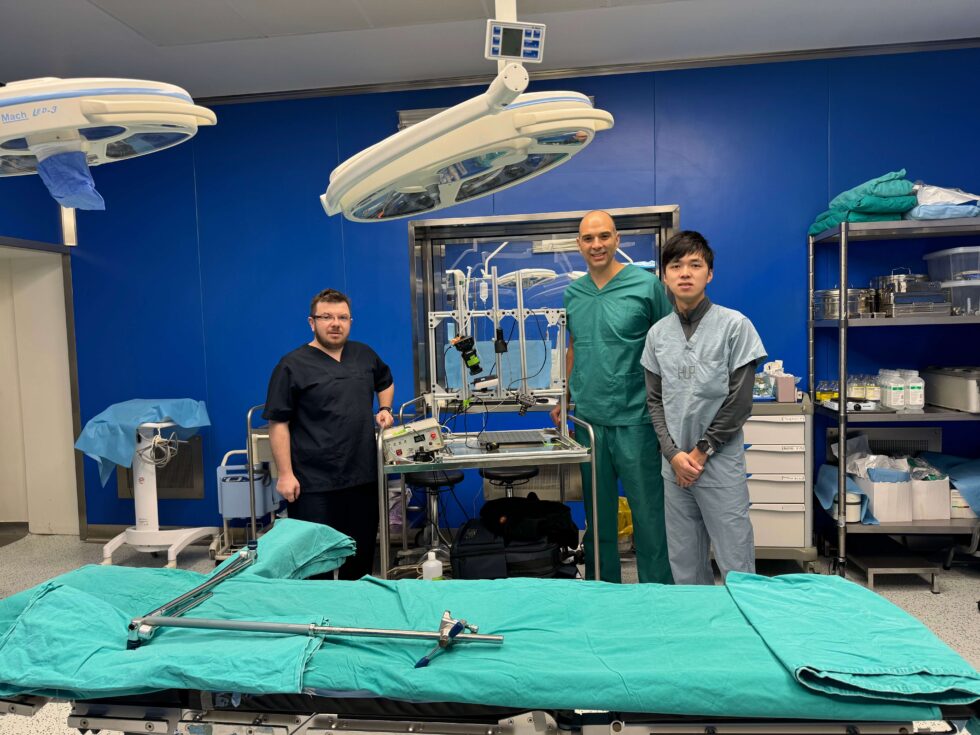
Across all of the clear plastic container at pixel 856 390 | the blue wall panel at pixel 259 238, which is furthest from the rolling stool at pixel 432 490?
the clear plastic container at pixel 856 390

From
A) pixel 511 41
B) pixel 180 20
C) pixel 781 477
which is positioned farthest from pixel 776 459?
pixel 180 20

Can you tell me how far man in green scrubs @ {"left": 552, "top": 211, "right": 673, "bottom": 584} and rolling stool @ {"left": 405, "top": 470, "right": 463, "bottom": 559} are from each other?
965 mm

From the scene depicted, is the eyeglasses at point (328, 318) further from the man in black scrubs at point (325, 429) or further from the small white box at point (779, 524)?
the small white box at point (779, 524)

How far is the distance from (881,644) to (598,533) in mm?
1585

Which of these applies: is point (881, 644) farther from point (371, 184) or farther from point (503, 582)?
point (371, 184)

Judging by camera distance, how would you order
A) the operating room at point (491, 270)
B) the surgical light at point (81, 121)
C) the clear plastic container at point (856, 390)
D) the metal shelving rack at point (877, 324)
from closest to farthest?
the surgical light at point (81, 121)
the operating room at point (491, 270)
the metal shelving rack at point (877, 324)
the clear plastic container at point (856, 390)

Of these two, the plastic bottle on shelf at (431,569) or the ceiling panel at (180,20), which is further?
the ceiling panel at (180,20)

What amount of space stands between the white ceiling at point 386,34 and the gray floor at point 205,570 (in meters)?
2.88

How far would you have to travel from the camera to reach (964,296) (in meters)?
3.47

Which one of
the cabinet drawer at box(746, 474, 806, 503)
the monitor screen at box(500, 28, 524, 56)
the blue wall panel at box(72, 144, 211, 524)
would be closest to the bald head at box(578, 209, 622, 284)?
the cabinet drawer at box(746, 474, 806, 503)

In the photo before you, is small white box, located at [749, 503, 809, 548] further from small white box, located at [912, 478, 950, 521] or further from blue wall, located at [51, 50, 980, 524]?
blue wall, located at [51, 50, 980, 524]

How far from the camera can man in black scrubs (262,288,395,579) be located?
9.68 ft

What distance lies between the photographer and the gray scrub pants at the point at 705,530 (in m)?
2.47

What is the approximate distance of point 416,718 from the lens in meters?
1.39
